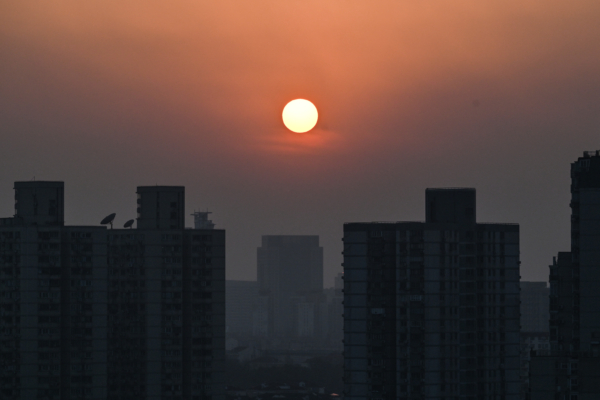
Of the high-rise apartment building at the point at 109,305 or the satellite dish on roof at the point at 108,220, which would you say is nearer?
the high-rise apartment building at the point at 109,305

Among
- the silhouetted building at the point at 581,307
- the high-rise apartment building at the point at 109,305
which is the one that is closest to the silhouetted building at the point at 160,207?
the high-rise apartment building at the point at 109,305

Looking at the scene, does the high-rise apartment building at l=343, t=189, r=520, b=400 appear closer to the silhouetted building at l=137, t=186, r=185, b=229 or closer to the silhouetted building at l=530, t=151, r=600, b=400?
the silhouetted building at l=530, t=151, r=600, b=400

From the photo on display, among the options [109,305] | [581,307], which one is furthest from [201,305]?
[581,307]

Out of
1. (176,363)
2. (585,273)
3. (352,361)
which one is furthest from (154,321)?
(585,273)

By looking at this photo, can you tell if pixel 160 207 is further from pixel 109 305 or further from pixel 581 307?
pixel 581 307

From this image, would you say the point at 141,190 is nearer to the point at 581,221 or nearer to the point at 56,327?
the point at 56,327

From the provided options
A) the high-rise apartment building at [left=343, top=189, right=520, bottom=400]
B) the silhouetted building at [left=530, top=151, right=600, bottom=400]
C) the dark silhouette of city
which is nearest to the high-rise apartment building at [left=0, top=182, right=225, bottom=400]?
the dark silhouette of city

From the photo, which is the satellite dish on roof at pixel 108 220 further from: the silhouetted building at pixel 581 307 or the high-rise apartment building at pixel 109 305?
the silhouetted building at pixel 581 307

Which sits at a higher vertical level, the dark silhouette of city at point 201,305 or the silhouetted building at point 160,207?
the silhouetted building at point 160,207
